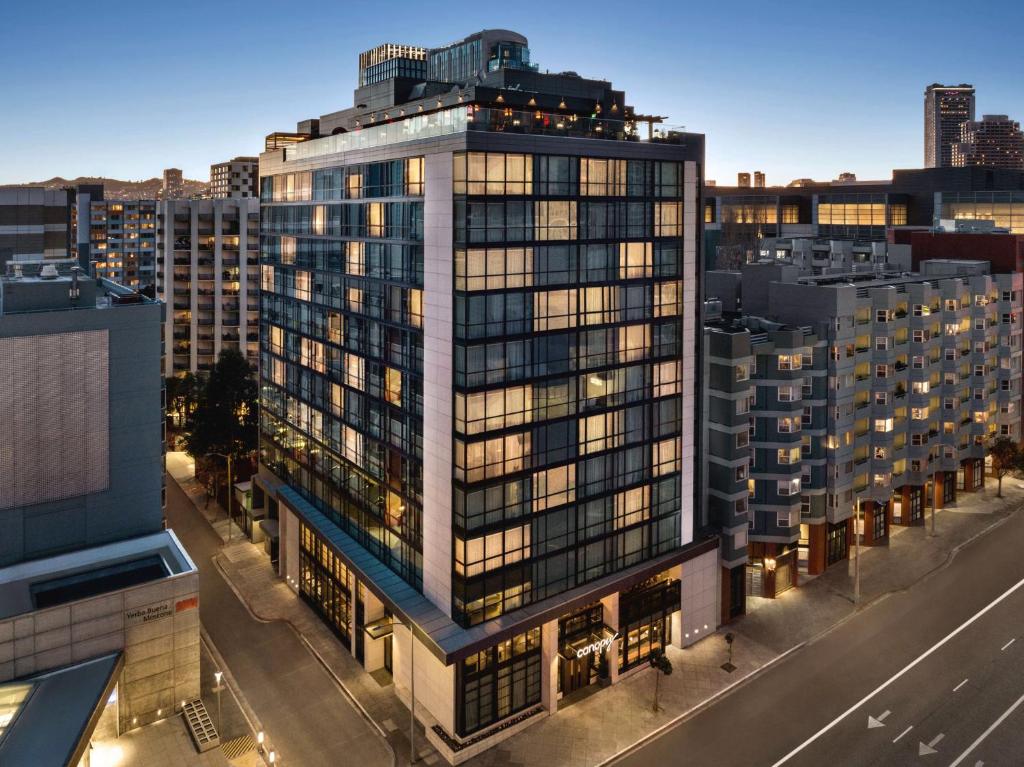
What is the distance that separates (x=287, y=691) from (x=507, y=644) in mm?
16010

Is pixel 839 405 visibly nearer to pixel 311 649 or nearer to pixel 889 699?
pixel 889 699

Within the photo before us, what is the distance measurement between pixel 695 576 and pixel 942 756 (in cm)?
1831

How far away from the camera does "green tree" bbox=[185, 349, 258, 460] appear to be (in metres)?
80.7

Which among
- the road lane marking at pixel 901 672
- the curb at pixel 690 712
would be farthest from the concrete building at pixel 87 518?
the road lane marking at pixel 901 672

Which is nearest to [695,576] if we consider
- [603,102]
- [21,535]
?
[603,102]

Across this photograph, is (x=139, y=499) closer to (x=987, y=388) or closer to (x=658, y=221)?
(x=658, y=221)

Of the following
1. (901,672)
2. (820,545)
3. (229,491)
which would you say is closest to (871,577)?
(820,545)

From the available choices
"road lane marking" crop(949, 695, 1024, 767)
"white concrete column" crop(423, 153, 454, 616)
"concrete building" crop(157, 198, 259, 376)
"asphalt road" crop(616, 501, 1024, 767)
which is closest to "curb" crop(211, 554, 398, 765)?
"white concrete column" crop(423, 153, 454, 616)

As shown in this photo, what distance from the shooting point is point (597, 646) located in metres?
Result: 49.6

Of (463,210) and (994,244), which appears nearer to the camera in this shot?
(463,210)

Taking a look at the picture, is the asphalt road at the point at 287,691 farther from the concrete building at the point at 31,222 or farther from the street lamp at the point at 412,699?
the concrete building at the point at 31,222

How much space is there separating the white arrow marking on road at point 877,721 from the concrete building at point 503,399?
1291cm

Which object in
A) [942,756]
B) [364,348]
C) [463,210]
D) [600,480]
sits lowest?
[942,756]

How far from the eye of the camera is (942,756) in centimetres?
4288
